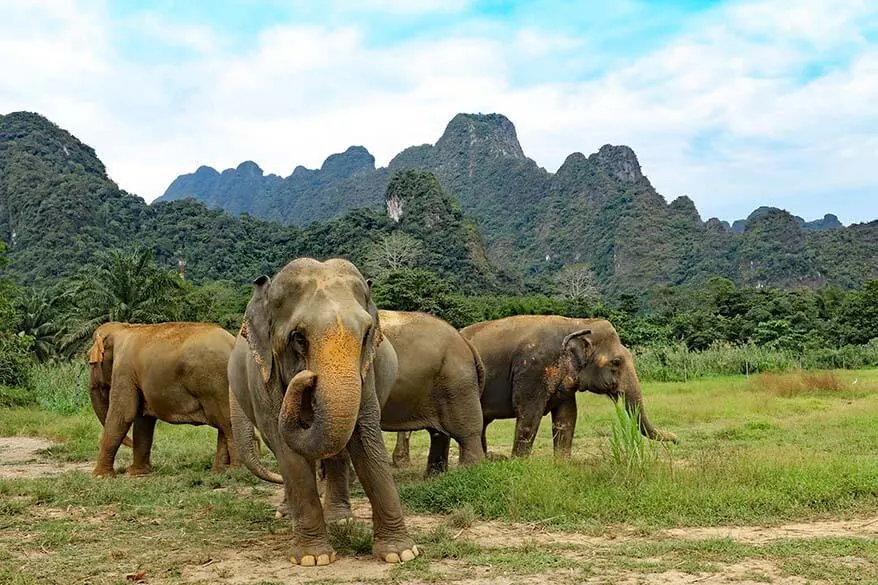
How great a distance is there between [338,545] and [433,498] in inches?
61.2

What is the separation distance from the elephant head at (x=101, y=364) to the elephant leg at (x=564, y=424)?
5591 millimetres

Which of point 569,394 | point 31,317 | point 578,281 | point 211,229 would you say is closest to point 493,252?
point 578,281

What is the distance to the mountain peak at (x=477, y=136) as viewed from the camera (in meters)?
151

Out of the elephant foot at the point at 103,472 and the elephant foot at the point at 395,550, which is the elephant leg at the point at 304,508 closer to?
the elephant foot at the point at 395,550

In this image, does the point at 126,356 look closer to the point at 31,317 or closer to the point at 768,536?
the point at 768,536

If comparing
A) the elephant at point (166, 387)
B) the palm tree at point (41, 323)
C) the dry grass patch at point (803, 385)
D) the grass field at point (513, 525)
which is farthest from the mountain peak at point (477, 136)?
the grass field at point (513, 525)

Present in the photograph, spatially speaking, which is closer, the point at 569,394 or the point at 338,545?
the point at 338,545

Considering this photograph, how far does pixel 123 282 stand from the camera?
31641 millimetres

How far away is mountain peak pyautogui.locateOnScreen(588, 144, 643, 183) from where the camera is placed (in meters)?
126

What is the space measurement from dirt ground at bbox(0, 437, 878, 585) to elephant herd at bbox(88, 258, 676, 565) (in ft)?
0.77

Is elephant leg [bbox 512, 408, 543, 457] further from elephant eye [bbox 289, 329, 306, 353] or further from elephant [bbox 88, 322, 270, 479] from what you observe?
elephant eye [bbox 289, 329, 306, 353]

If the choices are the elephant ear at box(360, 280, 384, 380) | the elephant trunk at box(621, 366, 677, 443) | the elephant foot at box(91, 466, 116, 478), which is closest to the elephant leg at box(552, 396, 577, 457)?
the elephant trunk at box(621, 366, 677, 443)

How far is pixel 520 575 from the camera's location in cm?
470

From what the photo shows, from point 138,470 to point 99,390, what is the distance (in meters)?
1.60
